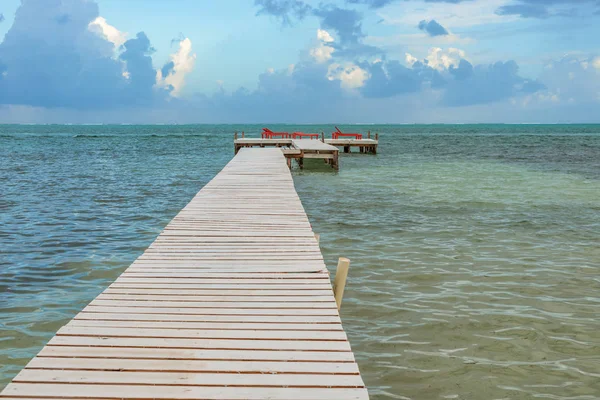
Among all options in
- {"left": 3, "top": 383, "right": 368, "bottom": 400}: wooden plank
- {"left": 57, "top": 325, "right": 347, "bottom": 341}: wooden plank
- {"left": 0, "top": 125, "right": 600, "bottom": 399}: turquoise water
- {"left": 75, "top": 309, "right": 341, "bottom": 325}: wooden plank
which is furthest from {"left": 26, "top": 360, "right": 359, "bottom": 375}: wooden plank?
{"left": 0, "top": 125, "right": 600, "bottom": 399}: turquoise water

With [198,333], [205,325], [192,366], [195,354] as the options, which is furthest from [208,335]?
[192,366]

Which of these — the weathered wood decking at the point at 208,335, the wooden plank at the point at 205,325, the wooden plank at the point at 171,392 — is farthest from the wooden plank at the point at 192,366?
the wooden plank at the point at 205,325

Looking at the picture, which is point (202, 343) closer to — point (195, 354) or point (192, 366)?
point (195, 354)

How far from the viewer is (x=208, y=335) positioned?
4.34 metres

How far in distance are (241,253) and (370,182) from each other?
55.0ft

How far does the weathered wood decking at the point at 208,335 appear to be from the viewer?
3508mm

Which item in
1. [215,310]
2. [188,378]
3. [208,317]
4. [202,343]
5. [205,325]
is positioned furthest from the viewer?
[215,310]

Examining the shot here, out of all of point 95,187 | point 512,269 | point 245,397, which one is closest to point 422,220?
point 512,269

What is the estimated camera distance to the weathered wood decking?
3.51 meters

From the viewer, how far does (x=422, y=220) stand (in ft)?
45.6

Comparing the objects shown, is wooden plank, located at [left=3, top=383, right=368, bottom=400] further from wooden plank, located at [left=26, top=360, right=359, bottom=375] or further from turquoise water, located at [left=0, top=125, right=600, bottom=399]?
turquoise water, located at [left=0, top=125, right=600, bottom=399]

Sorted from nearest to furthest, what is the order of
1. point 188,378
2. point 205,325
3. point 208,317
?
point 188,378
point 205,325
point 208,317

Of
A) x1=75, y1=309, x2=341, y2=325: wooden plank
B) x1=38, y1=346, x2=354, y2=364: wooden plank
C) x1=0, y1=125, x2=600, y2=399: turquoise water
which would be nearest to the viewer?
x1=38, y1=346, x2=354, y2=364: wooden plank

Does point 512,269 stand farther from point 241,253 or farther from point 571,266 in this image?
point 241,253
